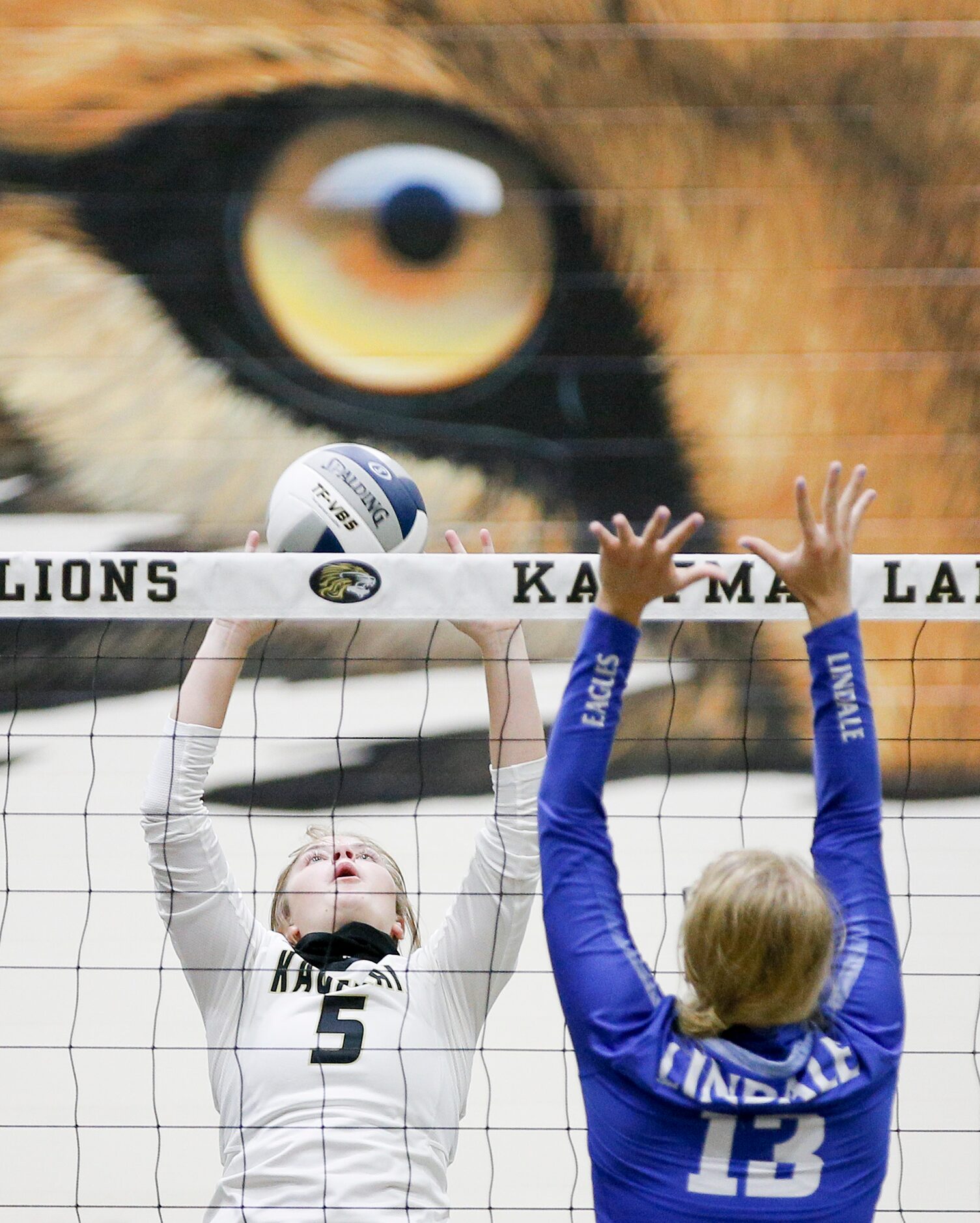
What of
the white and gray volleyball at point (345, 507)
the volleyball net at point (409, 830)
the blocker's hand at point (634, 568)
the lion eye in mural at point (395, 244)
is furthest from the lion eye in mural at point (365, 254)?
the blocker's hand at point (634, 568)

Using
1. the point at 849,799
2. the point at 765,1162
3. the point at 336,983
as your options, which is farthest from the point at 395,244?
the point at 765,1162

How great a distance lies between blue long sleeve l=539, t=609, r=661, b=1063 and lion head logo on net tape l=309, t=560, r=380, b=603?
0.75 m

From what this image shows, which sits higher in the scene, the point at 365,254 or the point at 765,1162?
the point at 365,254

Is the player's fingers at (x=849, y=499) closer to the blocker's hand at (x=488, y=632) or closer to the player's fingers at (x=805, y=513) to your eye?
the player's fingers at (x=805, y=513)

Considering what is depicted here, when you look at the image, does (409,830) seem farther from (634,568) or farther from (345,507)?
(634,568)

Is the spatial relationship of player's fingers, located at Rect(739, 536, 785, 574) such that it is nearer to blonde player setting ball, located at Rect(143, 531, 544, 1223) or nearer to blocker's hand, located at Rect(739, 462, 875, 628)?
blocker's hand, located at Rect(739, 462, 875, 628)

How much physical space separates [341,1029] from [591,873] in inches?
36.7

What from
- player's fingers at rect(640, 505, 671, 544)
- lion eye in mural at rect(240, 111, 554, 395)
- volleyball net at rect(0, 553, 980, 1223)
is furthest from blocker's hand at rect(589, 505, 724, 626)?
lion eye in mural at rect(240, 111, 554, 395)

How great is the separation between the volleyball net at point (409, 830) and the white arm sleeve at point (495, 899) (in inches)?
46.8

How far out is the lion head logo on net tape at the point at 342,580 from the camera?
2.07 meters

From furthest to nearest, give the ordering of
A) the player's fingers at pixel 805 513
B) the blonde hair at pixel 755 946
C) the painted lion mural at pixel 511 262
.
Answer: the painted lion mural at pixel 511 262 → the player's fingers at pixel 805 513 → the blonde hair at pixel 755 946

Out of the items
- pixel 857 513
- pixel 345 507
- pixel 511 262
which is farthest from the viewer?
pixel 511 262

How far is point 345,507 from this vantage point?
7.32 ft

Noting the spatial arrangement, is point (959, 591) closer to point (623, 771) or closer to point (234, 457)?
point (623, 771)
